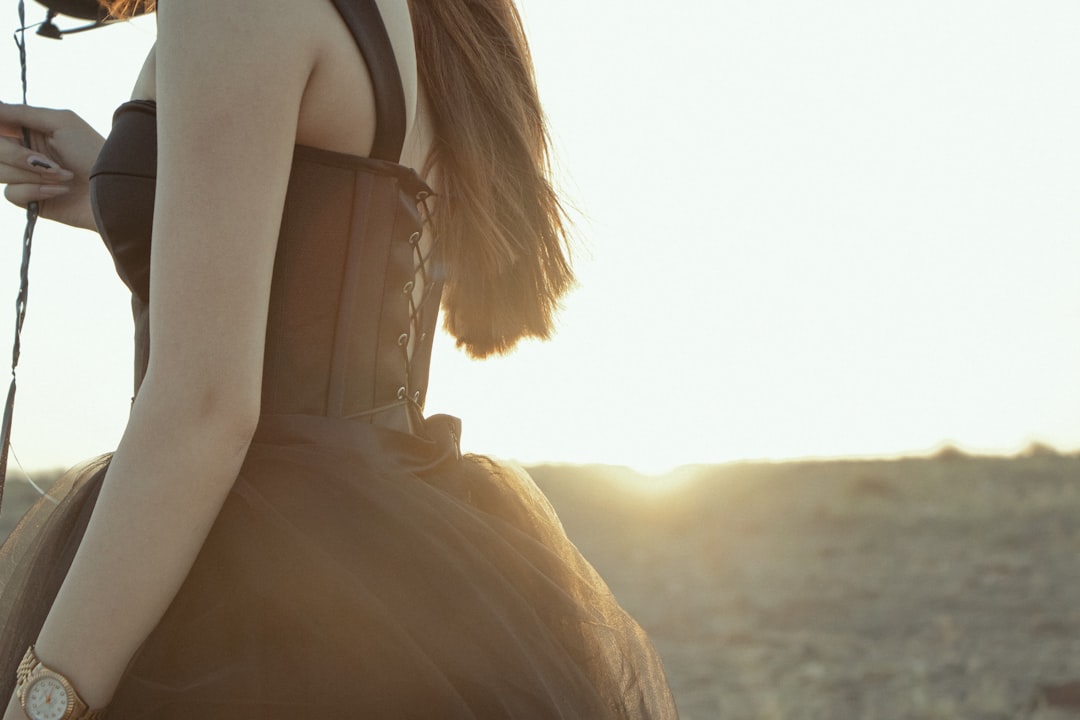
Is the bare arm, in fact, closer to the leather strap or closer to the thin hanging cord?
the leather strap

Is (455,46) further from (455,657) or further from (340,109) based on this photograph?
(455,657)

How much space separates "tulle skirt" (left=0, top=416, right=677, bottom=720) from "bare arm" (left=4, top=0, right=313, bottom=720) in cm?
7

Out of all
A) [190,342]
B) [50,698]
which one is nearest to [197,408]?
[190,342]

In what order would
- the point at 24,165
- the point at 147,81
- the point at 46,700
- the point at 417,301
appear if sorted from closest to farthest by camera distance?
the point at 46,700
the point at 147,81
the point at 417,301
the point at 24,165

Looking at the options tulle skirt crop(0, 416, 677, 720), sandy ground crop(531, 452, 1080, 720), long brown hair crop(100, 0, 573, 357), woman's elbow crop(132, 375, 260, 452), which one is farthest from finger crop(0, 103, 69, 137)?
sandy ground crop(531, 452, 1080, 720)

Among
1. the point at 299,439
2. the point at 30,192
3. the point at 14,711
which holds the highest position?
the point at 30,192

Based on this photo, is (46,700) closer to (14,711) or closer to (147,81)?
(14,711)

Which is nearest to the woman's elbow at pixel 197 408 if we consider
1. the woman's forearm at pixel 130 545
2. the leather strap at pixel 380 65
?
the woman's forearm at pixel 130 545

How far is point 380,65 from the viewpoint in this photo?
52.6 inches

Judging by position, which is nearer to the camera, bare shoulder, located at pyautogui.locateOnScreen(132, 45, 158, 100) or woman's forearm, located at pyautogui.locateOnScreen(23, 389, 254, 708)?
woman's forearm, located at pyautogui.locateOnScreen(23, 389, 254, 708)

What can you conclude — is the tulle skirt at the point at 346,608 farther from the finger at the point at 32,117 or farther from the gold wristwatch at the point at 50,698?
the finger at the point at 32,117

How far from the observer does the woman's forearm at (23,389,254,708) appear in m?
1.17

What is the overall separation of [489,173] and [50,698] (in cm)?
90

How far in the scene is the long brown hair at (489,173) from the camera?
5.33 feet
